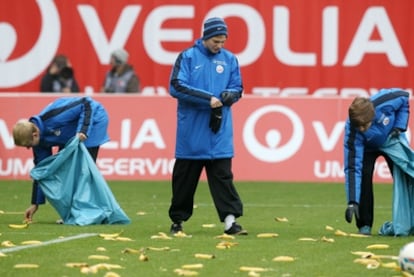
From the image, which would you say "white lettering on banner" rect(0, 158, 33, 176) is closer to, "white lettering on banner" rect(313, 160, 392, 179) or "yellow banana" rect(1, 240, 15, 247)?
"white lettering on banner" rect(313, 160, 392, 179)

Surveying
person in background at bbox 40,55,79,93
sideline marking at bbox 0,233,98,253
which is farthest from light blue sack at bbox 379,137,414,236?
person in background at bbox 40,55,79,93

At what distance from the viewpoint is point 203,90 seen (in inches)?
551

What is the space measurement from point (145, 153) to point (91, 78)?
17.5ft

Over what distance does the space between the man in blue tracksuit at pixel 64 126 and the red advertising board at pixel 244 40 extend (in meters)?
11.3

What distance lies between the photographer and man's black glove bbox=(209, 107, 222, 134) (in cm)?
1390

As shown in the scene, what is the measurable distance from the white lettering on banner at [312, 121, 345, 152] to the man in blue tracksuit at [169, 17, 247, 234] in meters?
8.21

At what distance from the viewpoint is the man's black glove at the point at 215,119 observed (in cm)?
1390

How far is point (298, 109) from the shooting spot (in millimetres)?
22672

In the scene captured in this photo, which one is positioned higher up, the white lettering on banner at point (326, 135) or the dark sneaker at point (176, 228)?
the white lettering on banner at point (326, 135)

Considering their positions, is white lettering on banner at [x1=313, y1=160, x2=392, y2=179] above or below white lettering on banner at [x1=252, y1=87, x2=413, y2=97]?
below

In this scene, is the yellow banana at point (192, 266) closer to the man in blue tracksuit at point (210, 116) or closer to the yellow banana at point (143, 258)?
the yellow banana at point (143, 258)

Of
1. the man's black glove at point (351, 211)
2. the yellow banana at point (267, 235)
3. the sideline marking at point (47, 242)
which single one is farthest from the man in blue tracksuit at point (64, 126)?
the man's black glove at point (351, 211)

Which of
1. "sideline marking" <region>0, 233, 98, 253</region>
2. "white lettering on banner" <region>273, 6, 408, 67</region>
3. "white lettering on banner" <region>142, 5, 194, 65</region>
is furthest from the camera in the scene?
"white lettering on banner" <region>142, 5, 194, 65</region>

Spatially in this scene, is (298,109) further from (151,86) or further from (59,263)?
(59,263)
